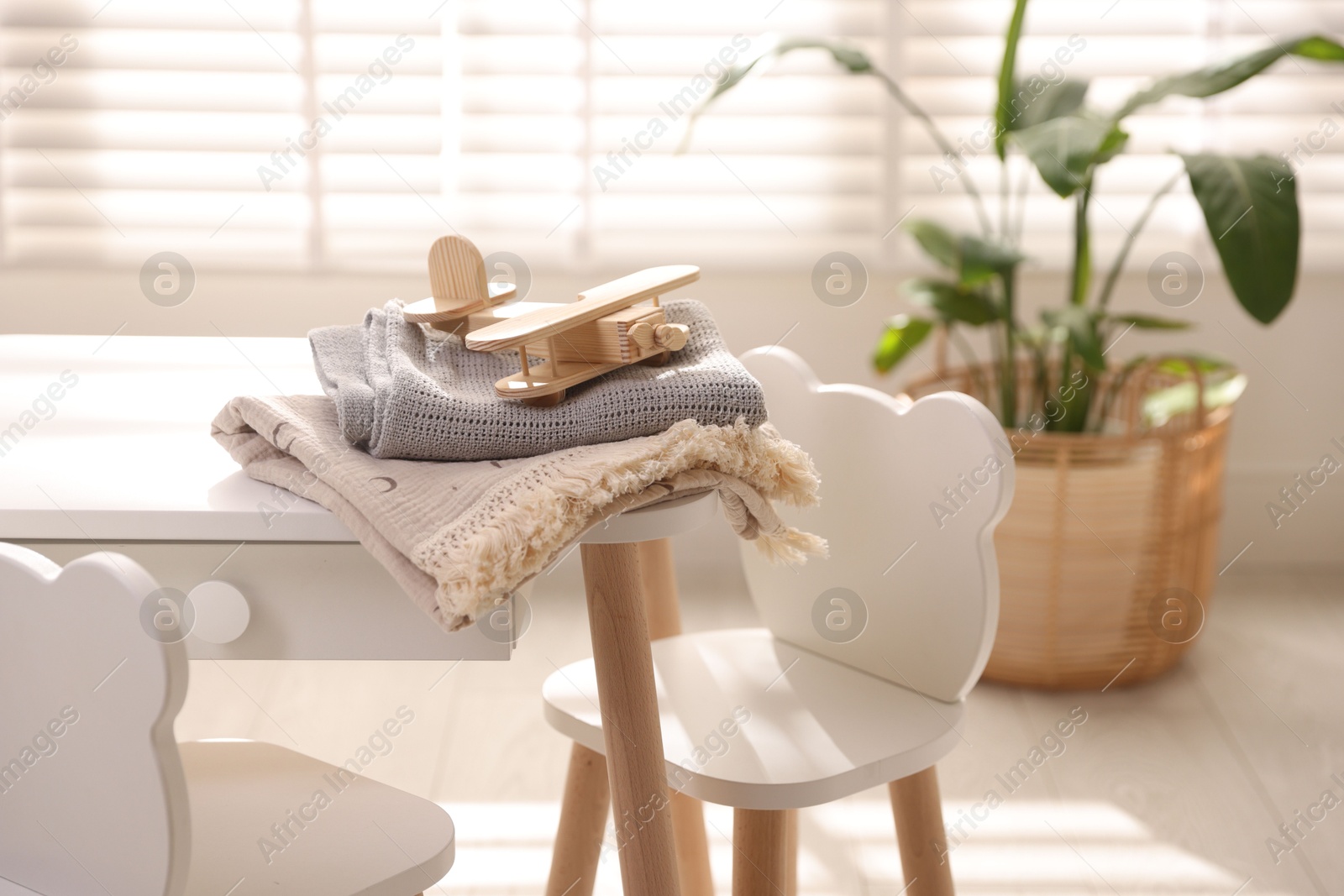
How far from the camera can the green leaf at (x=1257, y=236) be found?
5.22ft

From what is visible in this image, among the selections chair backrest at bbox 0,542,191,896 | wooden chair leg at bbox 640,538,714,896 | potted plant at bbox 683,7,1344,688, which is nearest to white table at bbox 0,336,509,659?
chair backrest at bbox 0,542,191,896

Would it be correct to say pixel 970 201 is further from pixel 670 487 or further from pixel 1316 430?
pixel 670 487

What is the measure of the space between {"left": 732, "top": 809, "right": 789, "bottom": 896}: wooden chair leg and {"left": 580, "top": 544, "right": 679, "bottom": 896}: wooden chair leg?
110mm

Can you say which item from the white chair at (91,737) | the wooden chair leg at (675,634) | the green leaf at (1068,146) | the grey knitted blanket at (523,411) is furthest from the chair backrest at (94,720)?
the green leaf at (1068,146)

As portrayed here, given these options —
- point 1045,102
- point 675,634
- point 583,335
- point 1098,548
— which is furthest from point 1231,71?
point 583,335

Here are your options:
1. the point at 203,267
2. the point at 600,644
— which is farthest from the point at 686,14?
the point at 600,644

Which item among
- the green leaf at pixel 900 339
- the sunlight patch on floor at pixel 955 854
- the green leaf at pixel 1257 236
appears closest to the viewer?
the sunlight patch on floor at pixel 955 854

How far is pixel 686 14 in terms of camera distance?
2123 mm

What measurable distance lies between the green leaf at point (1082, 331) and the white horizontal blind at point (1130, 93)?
0.48 metres

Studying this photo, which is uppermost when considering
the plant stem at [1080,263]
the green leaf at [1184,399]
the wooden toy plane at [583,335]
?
the wooden toy plane at [583,335]

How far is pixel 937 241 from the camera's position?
6.31 feet

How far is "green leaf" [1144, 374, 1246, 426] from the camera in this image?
75.1 inches

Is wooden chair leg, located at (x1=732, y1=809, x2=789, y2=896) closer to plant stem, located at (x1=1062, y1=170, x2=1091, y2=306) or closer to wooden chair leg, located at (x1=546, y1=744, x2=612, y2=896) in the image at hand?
wooden chair leg, located at (x1=546, y1=744, x2=612, y2=896)

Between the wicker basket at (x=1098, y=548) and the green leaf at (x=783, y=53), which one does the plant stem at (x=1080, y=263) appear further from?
the green leaf at (x=783, y=53)
